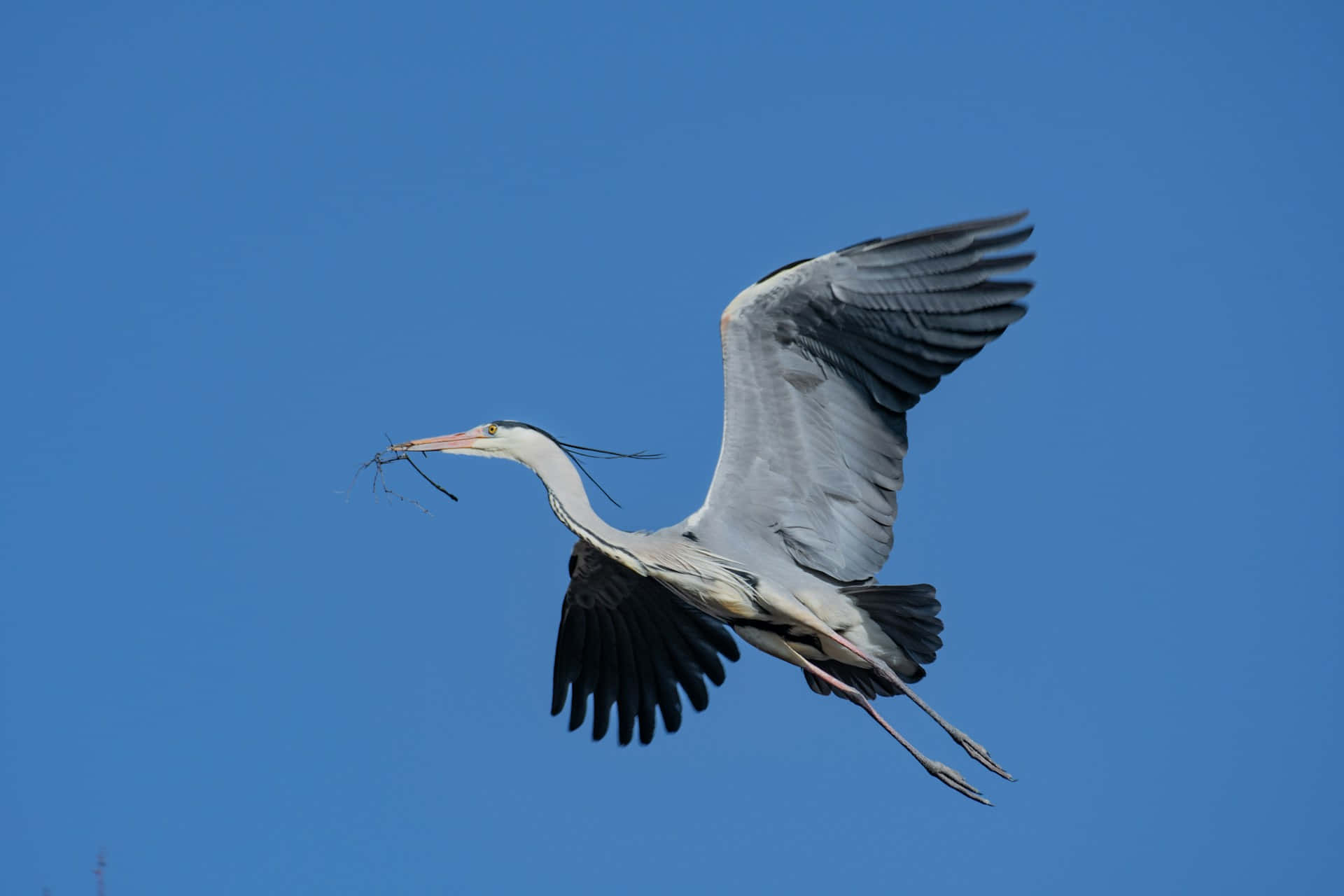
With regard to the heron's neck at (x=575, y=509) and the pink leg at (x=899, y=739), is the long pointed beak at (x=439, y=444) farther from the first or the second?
the pink leg at (x=899, y=739)

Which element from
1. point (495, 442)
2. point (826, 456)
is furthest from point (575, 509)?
point (826, 456)

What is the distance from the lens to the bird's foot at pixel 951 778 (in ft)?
27.3

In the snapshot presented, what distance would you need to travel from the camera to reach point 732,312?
26.7 ft

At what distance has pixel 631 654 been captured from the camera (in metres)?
10.3

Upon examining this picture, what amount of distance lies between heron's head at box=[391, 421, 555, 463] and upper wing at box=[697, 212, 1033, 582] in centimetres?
121

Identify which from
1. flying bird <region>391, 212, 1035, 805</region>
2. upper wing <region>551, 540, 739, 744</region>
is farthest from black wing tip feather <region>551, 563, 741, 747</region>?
flying bird <region>391, 212, 1035, 805</region>

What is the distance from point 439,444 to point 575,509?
100cm

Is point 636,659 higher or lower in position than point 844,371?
lower

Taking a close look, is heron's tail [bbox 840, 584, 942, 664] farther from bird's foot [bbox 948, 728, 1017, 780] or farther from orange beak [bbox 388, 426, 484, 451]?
orange beak [bbox 388, 426, 484, 451]

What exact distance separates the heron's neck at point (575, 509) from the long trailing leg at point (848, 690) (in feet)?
2.87

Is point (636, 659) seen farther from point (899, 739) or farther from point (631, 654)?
point (899, 739)

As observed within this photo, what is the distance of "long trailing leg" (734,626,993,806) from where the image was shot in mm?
8383

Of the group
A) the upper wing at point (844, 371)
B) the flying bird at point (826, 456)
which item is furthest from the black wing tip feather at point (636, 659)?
the upper wing at point (844, 371)

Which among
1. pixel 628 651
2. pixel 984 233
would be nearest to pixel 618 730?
pixel 628 651
